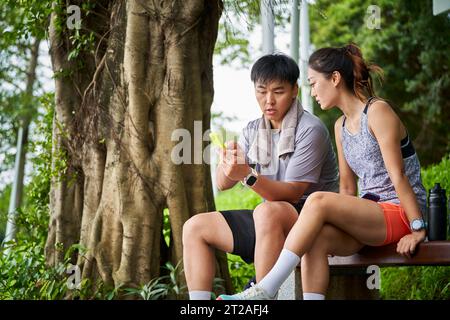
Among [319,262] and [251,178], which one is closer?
[319,262]

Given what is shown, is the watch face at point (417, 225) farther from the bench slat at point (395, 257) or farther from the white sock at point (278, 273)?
the white sock at point (278, 273)

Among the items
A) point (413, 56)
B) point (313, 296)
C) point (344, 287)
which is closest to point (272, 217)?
point (313, 296)

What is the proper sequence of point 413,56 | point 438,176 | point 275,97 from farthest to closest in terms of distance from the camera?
point 413,56 < point 438,176 < point 275,97

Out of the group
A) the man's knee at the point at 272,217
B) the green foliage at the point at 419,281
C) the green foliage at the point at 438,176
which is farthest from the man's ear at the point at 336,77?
the green foliage at the point at 438,176

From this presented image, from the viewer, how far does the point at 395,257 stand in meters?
3.67

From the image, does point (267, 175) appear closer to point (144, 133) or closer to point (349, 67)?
point (349, 67)

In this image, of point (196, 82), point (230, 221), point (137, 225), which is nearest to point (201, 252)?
point (230, 221)

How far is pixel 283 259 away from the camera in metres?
3.41

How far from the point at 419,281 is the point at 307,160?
9.84 feet

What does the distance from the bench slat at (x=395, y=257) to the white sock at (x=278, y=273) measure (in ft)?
1.74

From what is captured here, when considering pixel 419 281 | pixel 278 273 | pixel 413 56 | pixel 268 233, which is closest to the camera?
pixel 278 273

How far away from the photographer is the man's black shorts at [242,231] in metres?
3.86
